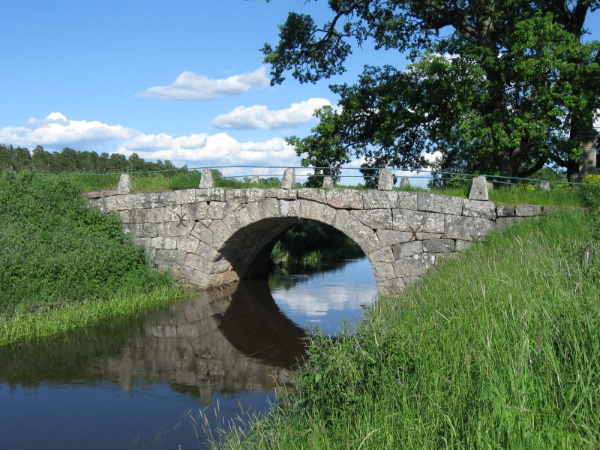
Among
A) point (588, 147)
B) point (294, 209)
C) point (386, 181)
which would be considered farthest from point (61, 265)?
point (588, 147)

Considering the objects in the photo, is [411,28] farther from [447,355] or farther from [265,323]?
[447,355]

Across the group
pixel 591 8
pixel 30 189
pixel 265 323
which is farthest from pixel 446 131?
pixel 30 189

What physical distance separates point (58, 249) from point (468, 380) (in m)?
9.11

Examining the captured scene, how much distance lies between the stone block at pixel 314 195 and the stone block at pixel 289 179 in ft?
0.93

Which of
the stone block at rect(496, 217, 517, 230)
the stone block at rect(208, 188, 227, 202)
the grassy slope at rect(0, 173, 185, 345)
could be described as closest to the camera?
the grassy slope at rect(0, 173, 185, 345)

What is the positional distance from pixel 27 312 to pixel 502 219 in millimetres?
8050

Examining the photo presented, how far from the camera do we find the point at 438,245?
980 cm

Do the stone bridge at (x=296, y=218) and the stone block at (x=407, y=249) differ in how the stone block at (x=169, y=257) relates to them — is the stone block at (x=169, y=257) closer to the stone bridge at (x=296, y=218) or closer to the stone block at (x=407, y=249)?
the stone bridge at (x=296, y=218)

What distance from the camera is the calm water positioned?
18.3 ft

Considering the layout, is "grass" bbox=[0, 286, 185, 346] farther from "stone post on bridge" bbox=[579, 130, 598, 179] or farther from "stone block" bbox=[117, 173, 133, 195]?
"stone post on bridge" bbox=[579, 130, 598, 179]

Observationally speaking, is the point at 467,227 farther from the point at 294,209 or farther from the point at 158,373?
the point at 158,373

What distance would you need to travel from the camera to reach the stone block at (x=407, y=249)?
9906 millimetres

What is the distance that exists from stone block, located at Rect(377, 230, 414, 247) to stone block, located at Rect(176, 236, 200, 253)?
4049mm

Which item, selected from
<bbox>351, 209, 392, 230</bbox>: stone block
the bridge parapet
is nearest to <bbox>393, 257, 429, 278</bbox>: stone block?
the bridge parapet
